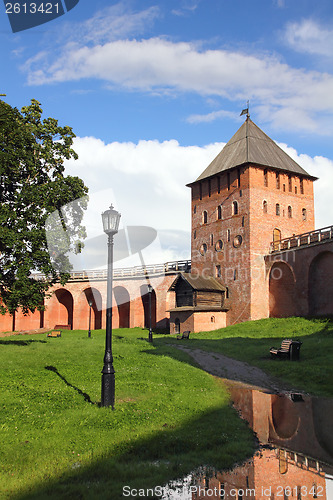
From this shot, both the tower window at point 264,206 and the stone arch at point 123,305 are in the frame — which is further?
the stone arch at point 123,305

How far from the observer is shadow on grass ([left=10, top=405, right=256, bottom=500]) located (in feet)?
16.3

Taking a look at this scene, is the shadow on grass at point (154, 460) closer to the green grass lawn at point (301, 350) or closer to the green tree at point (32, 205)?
the green grass lawn at point (301, 350)

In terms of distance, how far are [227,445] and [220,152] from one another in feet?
127

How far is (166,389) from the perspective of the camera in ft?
35.3

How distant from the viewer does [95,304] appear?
47344 millimetres

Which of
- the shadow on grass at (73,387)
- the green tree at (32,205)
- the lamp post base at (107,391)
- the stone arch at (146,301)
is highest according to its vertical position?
the green tree at (32,205)

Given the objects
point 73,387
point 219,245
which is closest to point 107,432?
point 73,387

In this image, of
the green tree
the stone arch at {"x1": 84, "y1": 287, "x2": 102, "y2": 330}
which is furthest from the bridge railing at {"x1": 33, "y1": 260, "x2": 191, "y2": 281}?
the green tree

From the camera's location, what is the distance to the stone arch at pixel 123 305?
4615 cm

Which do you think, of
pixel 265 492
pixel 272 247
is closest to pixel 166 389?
pixel 265 492

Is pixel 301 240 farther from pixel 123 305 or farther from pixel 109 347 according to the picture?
pixel 109 347

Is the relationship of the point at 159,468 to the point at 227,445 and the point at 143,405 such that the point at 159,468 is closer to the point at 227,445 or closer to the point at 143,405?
the point at 227,445

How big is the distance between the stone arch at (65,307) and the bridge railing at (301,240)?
992 inches

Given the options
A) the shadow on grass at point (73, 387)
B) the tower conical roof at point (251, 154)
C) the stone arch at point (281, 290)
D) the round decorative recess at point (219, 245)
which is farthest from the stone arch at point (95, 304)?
the shadow on grass at point (73, 387)
